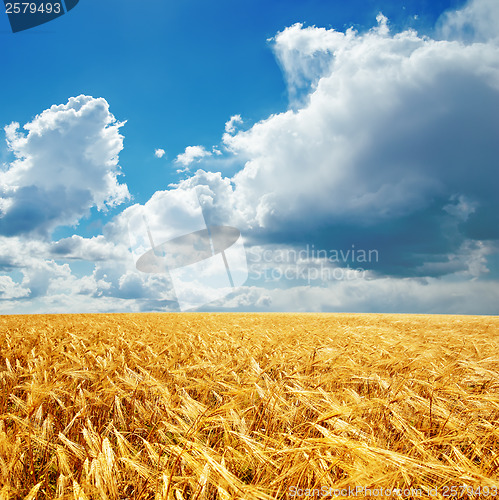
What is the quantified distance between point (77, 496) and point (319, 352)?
3.68 metres

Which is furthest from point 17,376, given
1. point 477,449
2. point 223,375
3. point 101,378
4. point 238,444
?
point 477,449

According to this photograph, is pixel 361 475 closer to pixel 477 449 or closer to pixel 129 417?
pixel 477 449

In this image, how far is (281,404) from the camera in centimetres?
284

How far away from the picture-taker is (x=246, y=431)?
2.40 m

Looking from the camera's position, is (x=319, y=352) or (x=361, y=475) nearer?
(x=361, y=475)

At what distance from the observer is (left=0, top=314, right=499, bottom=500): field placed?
146cm

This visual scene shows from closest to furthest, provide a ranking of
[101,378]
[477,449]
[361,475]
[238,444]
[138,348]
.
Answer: [361,475] < [477,449] < [238,444] < [101,378] < [138,348]

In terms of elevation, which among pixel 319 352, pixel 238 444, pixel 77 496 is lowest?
pixel 319 352

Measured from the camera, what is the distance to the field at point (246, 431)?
146 centimetres

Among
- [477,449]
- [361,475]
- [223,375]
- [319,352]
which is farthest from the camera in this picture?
[319,352]

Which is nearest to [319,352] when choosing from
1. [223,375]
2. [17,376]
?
[223,375]

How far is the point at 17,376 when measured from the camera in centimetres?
367

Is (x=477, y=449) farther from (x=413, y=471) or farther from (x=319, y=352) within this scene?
(x=319, y=352)

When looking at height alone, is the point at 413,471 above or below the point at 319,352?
above
